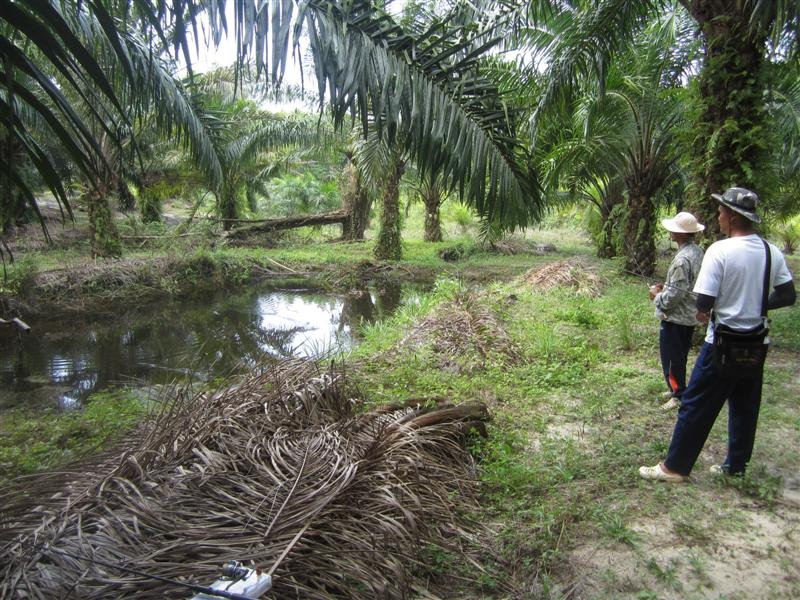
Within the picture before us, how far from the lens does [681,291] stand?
4492mm

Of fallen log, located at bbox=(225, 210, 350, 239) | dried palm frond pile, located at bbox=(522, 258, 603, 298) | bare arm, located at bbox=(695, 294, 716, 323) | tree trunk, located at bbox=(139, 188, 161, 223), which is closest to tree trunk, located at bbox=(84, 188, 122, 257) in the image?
fallen log, located at bbox=(225, 210, 350, 239)

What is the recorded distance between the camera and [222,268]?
15.4 meters

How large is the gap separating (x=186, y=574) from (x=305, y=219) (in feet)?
64.6

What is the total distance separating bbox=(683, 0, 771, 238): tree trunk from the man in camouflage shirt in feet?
5.67

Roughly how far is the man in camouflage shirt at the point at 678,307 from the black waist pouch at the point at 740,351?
148 cm

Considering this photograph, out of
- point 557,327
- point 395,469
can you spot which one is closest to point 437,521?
point 395,469

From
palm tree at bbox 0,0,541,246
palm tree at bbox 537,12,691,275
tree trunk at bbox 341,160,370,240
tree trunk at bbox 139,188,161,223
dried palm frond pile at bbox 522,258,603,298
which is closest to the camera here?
palm tree at bbox 0,0,541,246

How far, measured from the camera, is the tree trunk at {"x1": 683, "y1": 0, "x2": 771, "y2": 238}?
577 cm

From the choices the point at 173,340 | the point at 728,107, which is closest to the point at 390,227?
the point at 173,340

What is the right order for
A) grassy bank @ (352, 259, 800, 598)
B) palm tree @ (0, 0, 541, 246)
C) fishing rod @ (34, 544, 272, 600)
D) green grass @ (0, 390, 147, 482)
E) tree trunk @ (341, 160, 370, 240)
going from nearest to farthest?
fishing rod @ (34, 544, 272, 600), grassy bank @ (352, 259, 800, 598), palm tree @ (0, 0, 541, 246), green grass @ (0, 390, 147, 482), tree trunk @ (341, 160, 370, 240)

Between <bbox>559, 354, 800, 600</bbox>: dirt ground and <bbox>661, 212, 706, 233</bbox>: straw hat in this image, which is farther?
<bbox>661, 212, 706, 233</bbox>: straw hat

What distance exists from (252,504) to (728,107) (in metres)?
6.08

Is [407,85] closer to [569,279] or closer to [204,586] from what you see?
[204,586]

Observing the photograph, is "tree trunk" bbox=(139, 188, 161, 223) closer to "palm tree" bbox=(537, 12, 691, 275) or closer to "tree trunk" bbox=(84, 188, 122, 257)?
"tree trunk" bbox=(84, 188, 122, 257)
